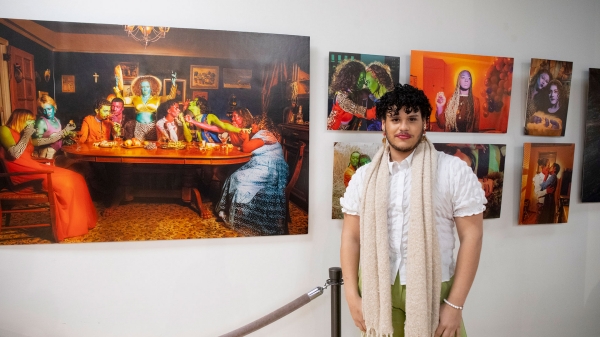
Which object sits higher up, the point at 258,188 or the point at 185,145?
the point at 185,145

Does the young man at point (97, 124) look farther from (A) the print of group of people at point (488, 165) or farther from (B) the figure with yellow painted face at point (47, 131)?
(A) the print of group of people at point (488, 165)

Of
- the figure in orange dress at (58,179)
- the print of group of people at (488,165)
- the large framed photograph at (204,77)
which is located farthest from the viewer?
the print of group of people at (488,165)

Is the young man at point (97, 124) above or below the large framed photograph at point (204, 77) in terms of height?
below

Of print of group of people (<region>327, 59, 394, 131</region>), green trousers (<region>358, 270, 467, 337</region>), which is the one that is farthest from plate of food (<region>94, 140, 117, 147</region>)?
green trousers (<region>358, 270, 467, 337</region>)

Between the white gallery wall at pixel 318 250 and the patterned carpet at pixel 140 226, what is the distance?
0.06 m

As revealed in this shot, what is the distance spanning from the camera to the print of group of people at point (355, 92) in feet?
6.62

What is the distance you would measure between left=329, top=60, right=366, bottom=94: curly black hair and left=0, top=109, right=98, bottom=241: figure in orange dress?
1451 mm

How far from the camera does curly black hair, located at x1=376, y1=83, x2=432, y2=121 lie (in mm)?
1498

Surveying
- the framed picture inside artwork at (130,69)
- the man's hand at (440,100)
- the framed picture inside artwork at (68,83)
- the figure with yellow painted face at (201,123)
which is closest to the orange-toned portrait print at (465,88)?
the man's hand at (440,100)

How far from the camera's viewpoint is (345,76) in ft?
6.63

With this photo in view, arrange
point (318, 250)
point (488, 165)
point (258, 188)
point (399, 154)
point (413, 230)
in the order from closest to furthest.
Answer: point (413, 230)
point (399, 154)
point (258, 188)
point (318, 250)
point (488, 165)

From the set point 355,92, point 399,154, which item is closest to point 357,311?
point 399,154

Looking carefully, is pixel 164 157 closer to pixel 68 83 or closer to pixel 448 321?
pixel 68 83

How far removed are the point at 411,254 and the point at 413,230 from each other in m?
0.10
